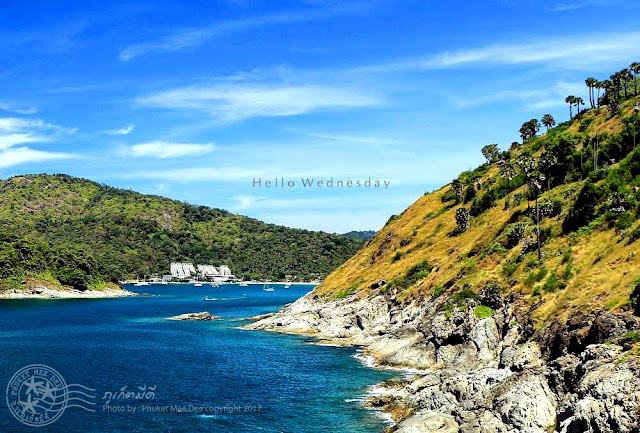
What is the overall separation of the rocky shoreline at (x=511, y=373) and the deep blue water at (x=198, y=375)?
5993 millimetres

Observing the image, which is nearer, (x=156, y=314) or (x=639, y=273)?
(x=639, y=273)

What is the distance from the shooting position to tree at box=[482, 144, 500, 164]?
168375mm

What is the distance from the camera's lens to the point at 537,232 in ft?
262

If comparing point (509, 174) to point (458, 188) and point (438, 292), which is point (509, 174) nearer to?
point (458, 188)

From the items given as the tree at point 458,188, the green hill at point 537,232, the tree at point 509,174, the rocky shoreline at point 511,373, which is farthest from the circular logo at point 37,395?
the tree at point 458,188

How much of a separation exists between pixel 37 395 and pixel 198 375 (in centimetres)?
1958

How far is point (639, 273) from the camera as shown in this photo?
54875 mm

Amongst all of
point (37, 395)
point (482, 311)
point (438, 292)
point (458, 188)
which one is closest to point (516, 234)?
point (438, 292)

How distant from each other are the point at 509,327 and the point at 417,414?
80.5ft

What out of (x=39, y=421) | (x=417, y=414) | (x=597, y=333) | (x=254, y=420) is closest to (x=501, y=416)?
(x=417, y=414)

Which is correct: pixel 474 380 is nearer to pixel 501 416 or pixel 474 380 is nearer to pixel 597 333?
pixel 501 416

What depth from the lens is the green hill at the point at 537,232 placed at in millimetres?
63531

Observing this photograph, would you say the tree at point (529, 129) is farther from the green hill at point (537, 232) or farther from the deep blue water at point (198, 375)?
the deep blue water at point (198, 375)

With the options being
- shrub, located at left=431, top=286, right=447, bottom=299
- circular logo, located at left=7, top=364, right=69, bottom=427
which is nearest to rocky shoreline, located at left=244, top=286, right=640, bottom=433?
shrub, located at left=431, top=286, right=447, bottom=299
